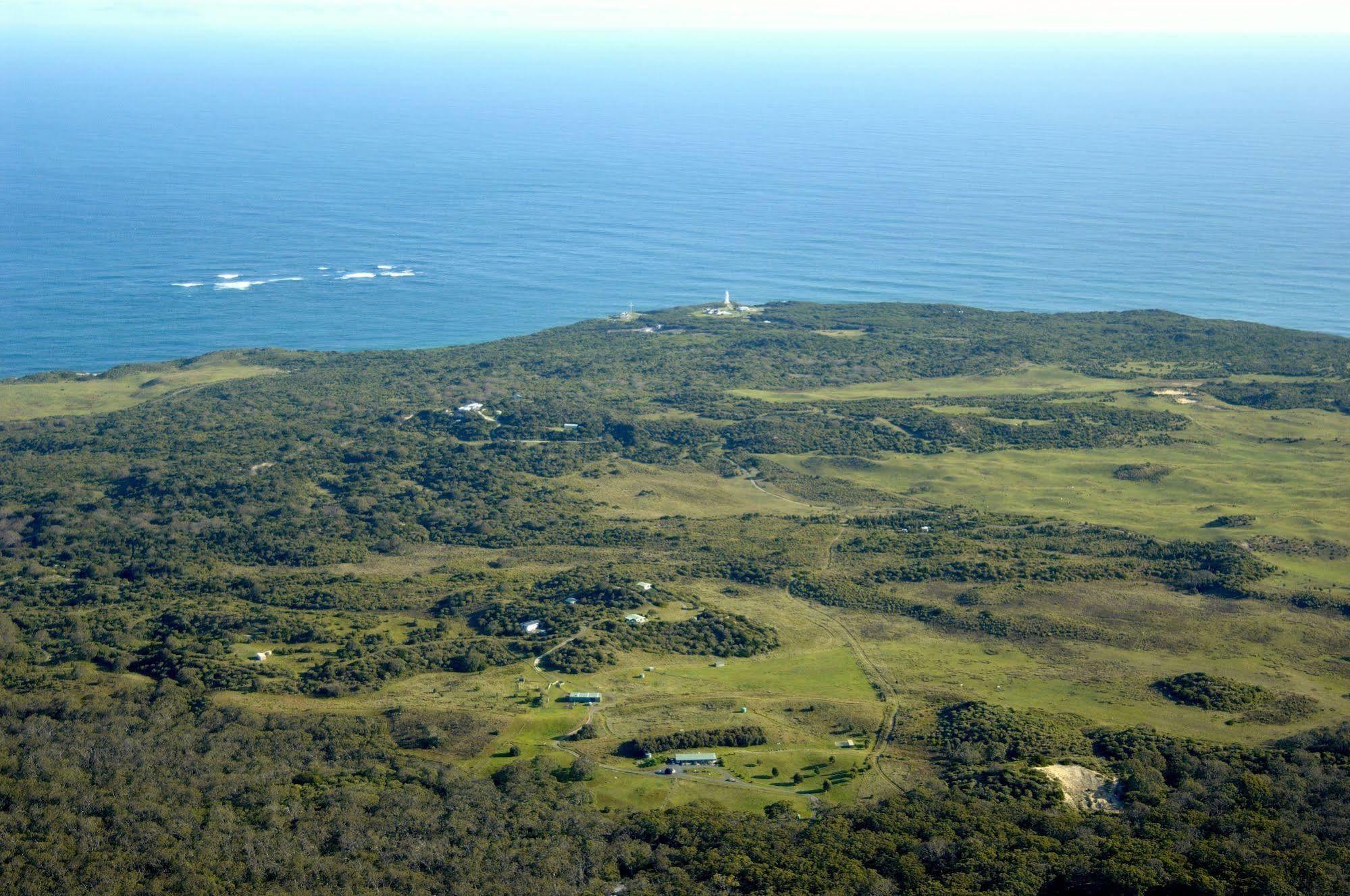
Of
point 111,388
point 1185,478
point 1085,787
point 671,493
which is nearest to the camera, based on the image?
point 1085,787

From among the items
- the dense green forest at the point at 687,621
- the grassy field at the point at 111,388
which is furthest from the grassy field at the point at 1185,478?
the grassy field at the point at 111,388

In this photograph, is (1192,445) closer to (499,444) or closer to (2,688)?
(499,444)

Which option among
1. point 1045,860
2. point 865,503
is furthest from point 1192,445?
point 1045,860

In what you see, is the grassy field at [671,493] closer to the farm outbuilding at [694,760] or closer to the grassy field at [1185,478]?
the grassy field at [1185,478]

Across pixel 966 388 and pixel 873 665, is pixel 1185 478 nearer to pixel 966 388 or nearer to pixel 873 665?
pixel 966 388

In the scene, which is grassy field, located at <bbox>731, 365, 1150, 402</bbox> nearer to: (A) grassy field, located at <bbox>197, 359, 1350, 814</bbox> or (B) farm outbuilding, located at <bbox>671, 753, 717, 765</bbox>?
(A) grassy field, located at <bbox>197, 359, 1350, 814</bbox>

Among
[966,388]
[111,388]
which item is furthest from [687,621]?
[111,388]
